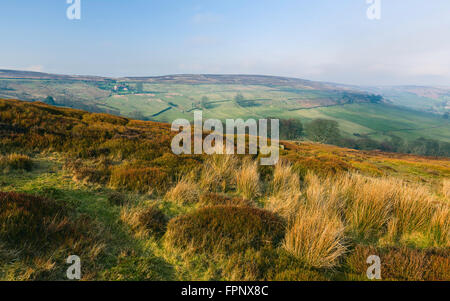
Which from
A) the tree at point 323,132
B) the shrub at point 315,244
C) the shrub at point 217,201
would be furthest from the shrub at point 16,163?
the tree at point 323,132

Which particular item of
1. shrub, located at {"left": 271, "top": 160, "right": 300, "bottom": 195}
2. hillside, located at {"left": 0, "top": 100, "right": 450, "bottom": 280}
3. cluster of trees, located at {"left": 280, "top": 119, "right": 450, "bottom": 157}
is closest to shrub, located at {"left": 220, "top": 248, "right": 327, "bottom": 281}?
hillside, located at {"left": 0, "top": 100, "right": 450, "bottom": 280}

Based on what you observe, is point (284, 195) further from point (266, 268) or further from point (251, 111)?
point (251, 111)

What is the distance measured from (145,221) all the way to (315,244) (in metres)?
3.21

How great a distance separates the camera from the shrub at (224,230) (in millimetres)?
3643

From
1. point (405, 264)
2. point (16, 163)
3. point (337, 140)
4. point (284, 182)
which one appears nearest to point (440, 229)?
point (405, 264)

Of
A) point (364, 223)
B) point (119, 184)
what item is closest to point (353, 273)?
point (364, 223)

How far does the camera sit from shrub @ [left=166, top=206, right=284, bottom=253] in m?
3.64

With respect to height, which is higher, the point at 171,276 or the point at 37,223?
the point at 37,223

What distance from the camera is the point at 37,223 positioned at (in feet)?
11.1

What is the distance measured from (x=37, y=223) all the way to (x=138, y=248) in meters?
1.64

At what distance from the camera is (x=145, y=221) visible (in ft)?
13.8

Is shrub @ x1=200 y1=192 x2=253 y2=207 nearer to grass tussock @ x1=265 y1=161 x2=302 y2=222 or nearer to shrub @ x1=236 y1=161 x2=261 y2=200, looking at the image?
grass tussock @ x1=265 y1=161 x2=302 y2=222

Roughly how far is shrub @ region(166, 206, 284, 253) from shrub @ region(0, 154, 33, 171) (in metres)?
5.31
